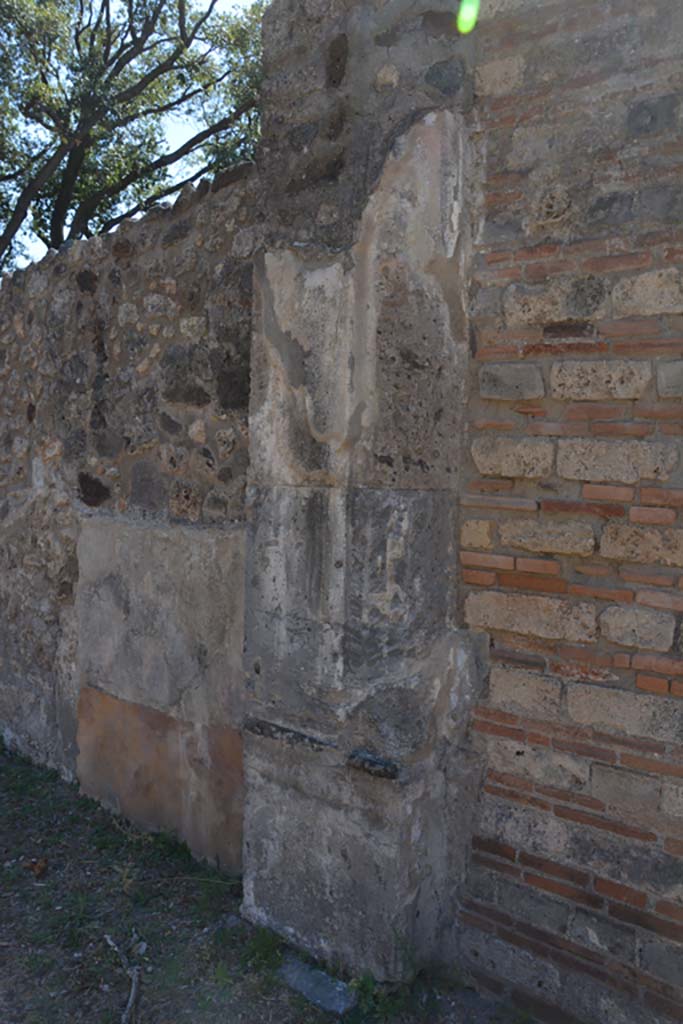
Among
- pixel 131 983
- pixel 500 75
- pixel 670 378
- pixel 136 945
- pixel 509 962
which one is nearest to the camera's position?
pixel 670 378

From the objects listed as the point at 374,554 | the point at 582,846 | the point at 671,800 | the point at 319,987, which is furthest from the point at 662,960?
the point at 374,554

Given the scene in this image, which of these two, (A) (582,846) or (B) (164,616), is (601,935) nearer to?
(A) (582,846)

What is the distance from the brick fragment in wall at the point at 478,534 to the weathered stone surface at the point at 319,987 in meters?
1.45

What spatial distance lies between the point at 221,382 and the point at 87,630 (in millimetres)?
1496

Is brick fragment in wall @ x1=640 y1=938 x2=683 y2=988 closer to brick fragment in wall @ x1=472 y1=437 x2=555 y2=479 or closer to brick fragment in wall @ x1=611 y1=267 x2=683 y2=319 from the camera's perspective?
brick fragment in wall @ x1=472 y1=437 x2=555 y2=479

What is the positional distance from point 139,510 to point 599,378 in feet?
7.14

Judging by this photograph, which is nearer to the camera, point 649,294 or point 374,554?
point 649,294

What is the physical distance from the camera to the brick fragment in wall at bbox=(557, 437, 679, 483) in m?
2.30

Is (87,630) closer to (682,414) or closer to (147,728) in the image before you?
(147,728)

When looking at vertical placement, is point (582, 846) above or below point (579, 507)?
below

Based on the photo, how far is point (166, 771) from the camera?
3641 mm

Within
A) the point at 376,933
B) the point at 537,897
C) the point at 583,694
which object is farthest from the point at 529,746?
the point at 376,933

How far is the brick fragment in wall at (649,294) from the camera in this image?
2264 mm

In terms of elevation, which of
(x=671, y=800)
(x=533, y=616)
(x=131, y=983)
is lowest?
(x=131, y=983)
